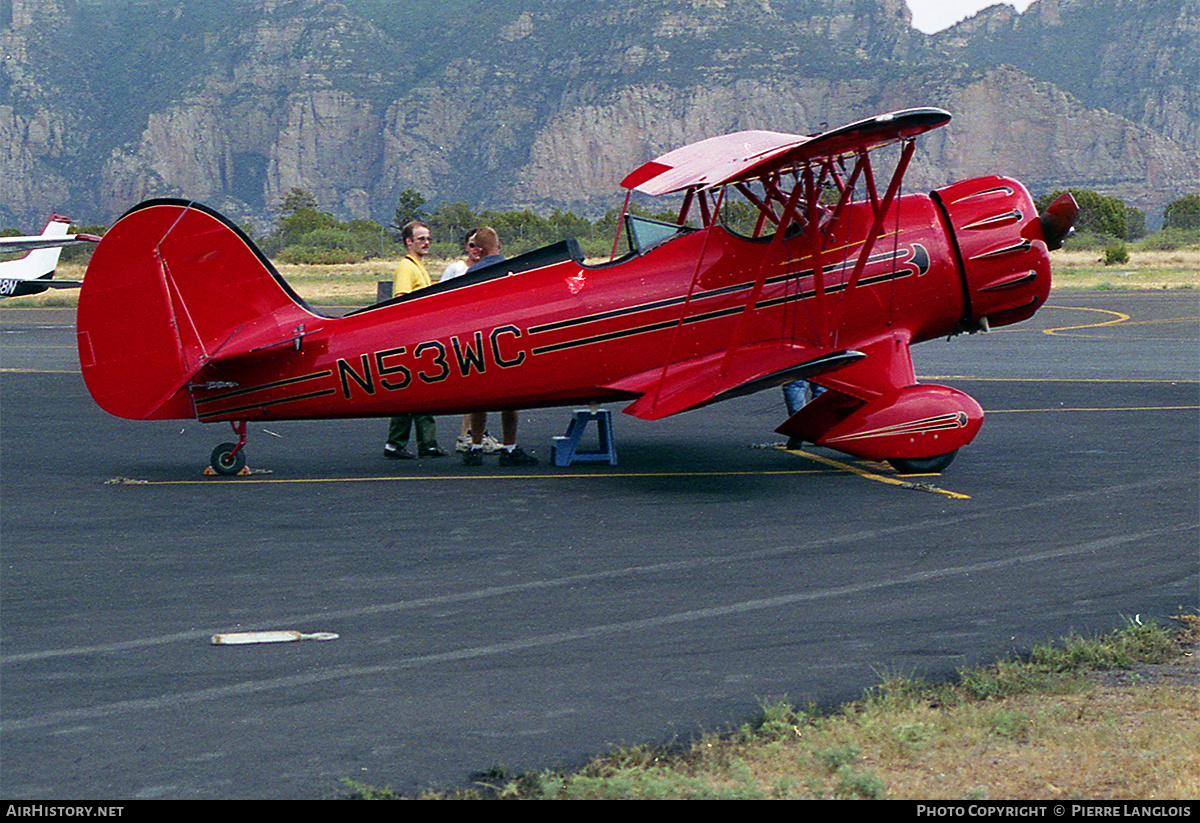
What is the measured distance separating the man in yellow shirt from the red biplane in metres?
0.91

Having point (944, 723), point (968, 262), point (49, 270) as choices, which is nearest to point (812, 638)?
point (944, 723)

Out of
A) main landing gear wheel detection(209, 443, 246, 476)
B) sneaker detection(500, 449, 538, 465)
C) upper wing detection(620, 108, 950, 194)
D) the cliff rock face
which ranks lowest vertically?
sneaker detection(500, 449, 538, 465)

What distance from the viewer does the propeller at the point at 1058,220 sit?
1260cm

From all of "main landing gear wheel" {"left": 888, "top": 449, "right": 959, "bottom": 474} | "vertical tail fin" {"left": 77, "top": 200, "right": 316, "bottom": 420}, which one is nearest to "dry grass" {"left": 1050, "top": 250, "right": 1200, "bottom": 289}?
"main landing gear wheel" {"left": 888, "top": 449, "right": 959, "bottom": 474}

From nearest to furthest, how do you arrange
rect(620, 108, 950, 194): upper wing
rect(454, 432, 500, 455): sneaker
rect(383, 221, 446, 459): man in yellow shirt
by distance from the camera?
1. rect(620, 108, 950, 194): upper wing
2. rect(383, 221, 446, 459): man in yellow shirt
3. rect(454, 432, 500, 455): sneaker

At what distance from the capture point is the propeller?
12.6 m

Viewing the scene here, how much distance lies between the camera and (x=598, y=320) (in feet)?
40.0

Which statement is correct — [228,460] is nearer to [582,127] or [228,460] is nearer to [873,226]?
[873,226]

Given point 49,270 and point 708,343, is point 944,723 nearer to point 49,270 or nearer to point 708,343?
point 708,343

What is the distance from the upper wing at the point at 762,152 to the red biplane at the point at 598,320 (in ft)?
0.27

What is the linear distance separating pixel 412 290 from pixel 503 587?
5.79 meters

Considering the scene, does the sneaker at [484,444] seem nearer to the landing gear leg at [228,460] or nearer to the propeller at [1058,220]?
the landing gear leg at [228,460]

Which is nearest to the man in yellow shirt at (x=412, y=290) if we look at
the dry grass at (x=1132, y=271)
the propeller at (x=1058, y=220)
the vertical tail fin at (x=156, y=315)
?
the vertical tail fin at (x=156, y=315)

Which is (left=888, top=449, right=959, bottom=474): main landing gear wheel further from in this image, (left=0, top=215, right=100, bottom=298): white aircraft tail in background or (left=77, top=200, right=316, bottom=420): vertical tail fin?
(left=0, top=215, right=100, bottom=298): white aircraft tail in background
